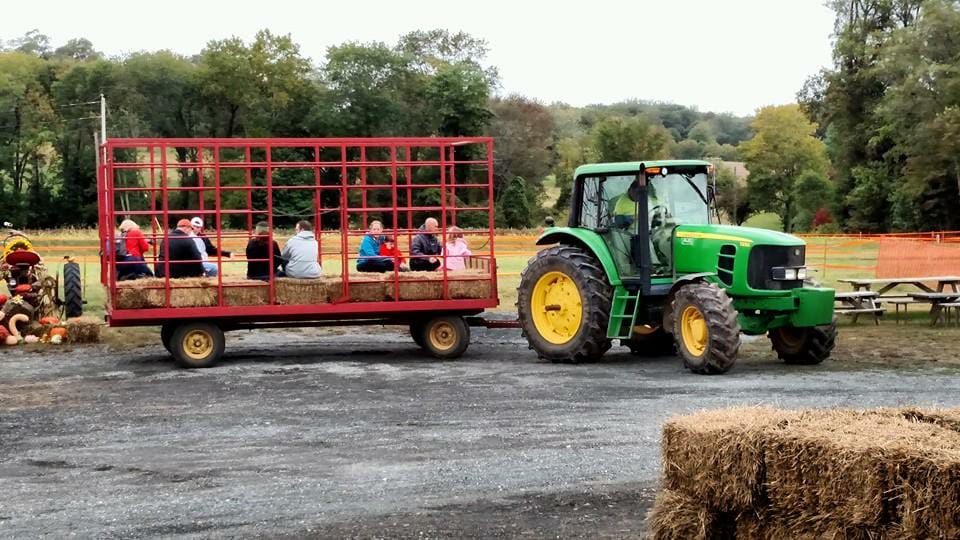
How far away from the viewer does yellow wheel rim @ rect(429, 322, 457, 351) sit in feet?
51.0

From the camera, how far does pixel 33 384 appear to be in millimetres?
13406

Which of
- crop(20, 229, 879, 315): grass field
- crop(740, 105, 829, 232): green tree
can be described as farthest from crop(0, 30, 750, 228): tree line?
crop(20, 229, 879, 315): grass field

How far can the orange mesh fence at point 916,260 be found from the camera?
23547mm

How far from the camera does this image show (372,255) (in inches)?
627

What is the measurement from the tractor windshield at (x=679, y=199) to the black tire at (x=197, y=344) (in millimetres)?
5531

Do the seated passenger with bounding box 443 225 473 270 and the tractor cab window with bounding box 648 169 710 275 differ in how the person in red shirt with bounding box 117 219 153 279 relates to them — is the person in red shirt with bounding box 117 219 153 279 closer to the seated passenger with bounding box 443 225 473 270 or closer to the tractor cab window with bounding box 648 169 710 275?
the seated passenger with bounding box 443 225 473 270

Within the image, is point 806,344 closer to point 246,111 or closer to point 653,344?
point 653,344

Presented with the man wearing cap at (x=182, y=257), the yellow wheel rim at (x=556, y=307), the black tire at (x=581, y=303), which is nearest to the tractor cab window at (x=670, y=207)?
the black tire at (x=581, y=303)

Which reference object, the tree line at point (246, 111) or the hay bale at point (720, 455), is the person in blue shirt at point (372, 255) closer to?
the hay bale at point (720, 455)

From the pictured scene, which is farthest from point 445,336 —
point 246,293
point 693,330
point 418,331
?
point 693,330

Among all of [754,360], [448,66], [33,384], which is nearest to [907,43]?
[448,66]

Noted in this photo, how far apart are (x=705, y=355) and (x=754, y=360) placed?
194 cm

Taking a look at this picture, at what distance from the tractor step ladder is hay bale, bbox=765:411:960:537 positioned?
8665 mm

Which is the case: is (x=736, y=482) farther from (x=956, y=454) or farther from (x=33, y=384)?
(x=33, y=384)
